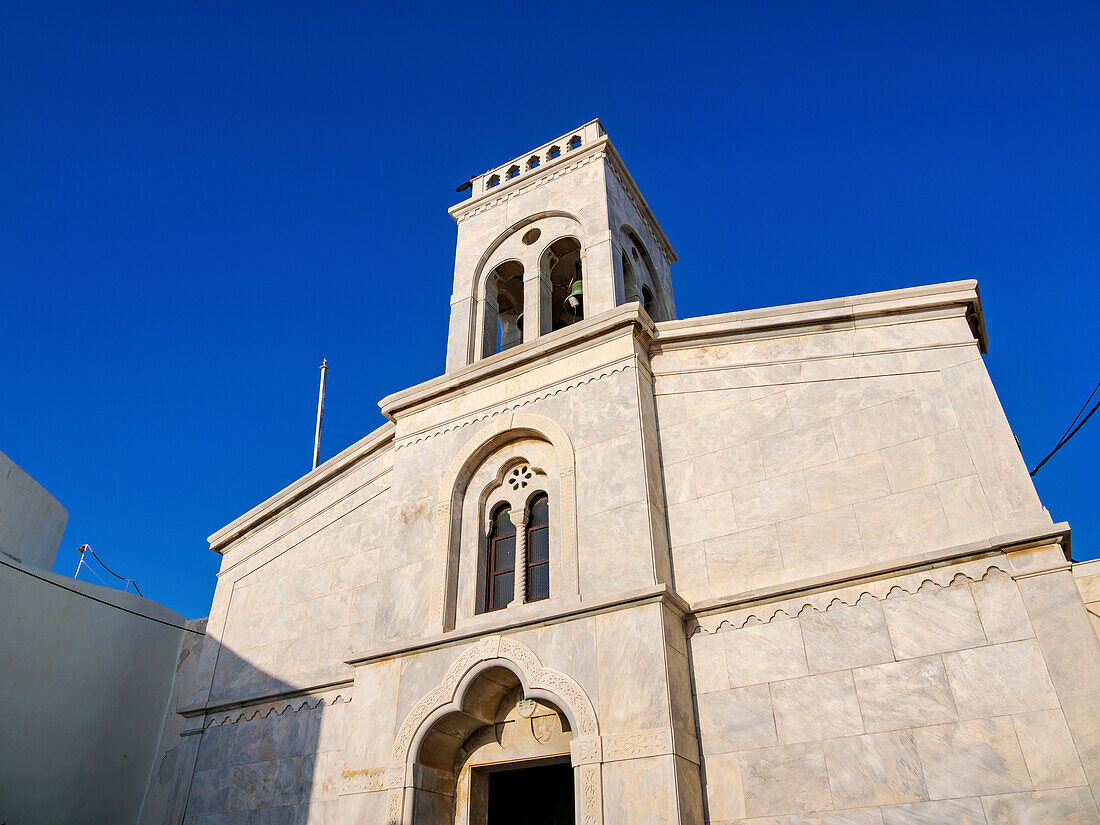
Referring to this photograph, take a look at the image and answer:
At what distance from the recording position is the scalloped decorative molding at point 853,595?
823cm

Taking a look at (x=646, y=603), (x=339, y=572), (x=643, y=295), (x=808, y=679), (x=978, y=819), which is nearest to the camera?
(x=978, y=819)

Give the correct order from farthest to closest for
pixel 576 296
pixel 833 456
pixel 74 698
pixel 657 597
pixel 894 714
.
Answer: pixel 576 296
pixel 74 698
pixel 833 456
pixel 657 597
pixel 894 714

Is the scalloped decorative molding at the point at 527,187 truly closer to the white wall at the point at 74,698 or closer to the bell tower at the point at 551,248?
the bell tower at the point at 551,248

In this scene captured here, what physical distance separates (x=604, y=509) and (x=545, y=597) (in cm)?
146

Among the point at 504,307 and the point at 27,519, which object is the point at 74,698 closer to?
the point at 27,519

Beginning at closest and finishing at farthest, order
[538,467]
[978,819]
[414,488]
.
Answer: [978,819] → [538,467] → [414,488]

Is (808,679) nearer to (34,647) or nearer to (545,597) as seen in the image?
(545,597)

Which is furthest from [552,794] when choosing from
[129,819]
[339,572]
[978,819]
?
[129,819]

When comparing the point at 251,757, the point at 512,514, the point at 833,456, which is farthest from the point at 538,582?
the point at 251,757

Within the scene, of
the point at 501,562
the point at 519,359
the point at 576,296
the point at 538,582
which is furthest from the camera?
the point at 576,296

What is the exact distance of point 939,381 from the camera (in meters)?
9.51

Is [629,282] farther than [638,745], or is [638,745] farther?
[629,282]

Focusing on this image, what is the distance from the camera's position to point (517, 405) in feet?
39.6

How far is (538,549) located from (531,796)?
3959 millimetres
